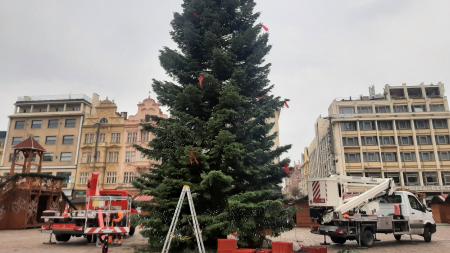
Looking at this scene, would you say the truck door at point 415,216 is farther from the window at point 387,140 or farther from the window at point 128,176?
the window at point 387,140

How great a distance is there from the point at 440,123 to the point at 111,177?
5981 centimetres

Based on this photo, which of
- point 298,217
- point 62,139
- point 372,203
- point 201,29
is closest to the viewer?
point 201,29

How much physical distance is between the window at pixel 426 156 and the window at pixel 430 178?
2.53m

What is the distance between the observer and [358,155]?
60.8 meters

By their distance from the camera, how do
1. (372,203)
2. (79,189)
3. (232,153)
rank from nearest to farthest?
(232,153), (372,203), (79,189)

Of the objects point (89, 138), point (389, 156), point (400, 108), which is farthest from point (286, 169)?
point (400, 108)

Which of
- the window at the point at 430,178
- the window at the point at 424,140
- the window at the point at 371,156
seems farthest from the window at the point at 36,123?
the window at the point at 430,178

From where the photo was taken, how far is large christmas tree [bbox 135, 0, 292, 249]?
1079cm

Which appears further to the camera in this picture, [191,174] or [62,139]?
[62,139]

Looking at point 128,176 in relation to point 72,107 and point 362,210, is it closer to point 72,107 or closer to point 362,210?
point 72,107

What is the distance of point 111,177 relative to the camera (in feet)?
169

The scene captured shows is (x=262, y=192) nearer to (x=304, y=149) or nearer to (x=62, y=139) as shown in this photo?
(x=62, y=139)

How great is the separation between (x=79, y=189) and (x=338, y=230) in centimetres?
4749

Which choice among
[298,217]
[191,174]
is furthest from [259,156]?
[298,217]
